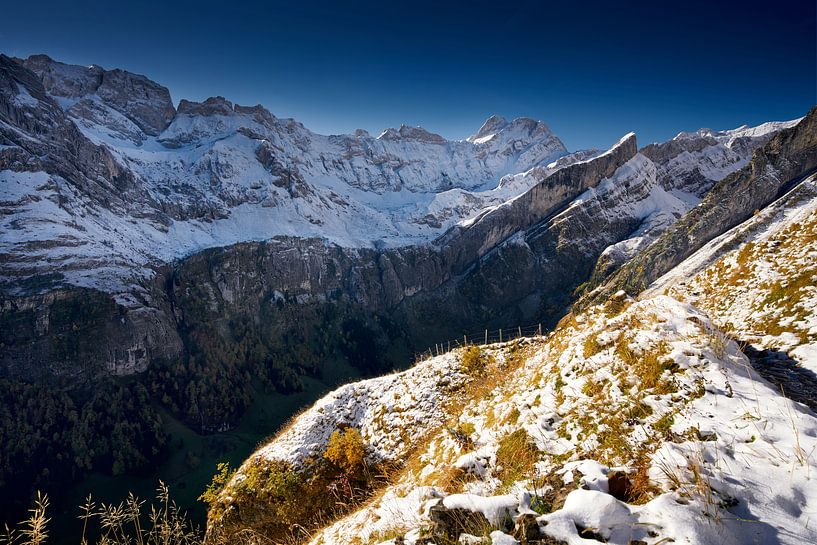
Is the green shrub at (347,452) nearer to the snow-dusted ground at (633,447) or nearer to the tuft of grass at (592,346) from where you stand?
the snow-dusted ground at (633,447)

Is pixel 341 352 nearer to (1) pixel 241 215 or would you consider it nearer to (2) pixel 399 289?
(2) pixel 399 289

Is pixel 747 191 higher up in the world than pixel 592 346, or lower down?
higher up

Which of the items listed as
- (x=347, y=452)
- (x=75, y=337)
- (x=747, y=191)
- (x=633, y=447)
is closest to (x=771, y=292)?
(x=633, y=447)

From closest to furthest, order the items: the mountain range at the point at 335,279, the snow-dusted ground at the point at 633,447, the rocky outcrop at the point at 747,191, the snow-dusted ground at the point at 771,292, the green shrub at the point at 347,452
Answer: the snow-dusted ground at the point at 633,447 → the snow-dusted ground at the point at 771,292 → the mountain range at the point at 335,279 → the green shrub at the point at 347,452 → the rocky outcrop at the point at 747,191

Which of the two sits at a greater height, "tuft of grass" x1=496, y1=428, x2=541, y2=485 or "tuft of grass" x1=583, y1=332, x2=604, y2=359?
"tuft of grass" x1=583, y1=332, x2=604, y2=359

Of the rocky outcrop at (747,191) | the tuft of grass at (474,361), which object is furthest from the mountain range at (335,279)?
the rocky outcrop at (747,191)

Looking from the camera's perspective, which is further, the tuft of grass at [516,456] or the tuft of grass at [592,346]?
the tuft of grass at [592,346]

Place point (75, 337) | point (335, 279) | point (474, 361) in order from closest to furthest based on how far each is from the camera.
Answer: point (474, 361) → point (75, 337) → point (335, 279)

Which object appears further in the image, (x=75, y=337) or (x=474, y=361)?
(x=75, y=337)

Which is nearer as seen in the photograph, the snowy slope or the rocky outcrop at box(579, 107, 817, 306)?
the rocky outcrop at box(579, 107, 817, 306)

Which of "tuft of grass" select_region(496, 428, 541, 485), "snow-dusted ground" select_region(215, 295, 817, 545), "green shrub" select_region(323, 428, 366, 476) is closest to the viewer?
"snow-dusted ground" select_region(215, 295, 817, 545)

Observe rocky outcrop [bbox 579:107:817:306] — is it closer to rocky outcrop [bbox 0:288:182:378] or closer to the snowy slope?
the snowy slope

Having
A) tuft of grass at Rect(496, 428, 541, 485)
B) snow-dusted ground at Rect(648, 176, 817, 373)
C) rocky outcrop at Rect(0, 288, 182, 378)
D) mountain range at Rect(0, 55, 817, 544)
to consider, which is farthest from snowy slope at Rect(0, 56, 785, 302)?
tuft of grass at Rect(496, 428, 541, 485)

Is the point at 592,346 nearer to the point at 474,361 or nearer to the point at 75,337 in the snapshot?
the point at 474,361
